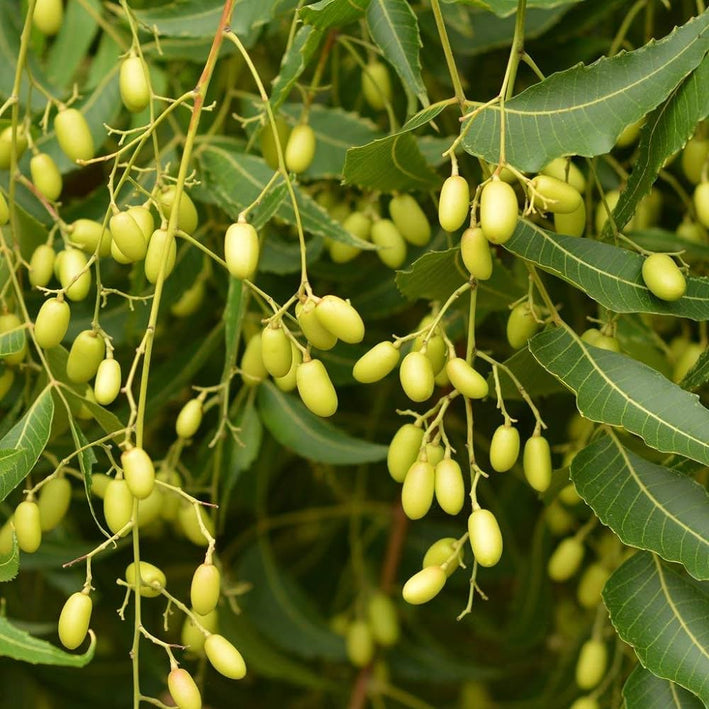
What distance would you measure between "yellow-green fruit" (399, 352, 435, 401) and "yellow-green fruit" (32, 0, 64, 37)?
1.73 feet

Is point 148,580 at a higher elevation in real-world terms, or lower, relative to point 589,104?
lower

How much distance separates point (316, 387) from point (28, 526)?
25 cm

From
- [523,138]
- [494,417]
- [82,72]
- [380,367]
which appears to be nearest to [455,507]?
[380,367]

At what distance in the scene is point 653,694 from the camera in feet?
2.75

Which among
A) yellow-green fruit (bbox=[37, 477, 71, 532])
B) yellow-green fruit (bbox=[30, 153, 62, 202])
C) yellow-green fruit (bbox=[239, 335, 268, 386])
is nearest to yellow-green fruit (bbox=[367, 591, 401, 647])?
yellow-green fruit (bbox=[239, 335, 268, 386])

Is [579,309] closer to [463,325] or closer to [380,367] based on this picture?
[463,325]

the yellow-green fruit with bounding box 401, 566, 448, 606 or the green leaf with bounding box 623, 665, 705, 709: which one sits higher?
the yellow-green fruit with bounding box 401, 566, 448, 606

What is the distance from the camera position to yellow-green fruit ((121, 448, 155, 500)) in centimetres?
71

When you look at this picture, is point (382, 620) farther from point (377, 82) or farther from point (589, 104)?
point (589, 104)

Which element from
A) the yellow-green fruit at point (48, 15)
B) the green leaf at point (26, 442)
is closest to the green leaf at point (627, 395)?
the green leaf at point (26, 442)

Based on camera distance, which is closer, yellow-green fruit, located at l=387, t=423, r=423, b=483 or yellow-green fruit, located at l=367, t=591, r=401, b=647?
yellow-green fruit, located at l=387, t=423, r=423, b=483

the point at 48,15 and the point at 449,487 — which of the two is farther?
the point at 48,15

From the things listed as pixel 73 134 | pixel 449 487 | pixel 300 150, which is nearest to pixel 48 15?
pixel 73 134

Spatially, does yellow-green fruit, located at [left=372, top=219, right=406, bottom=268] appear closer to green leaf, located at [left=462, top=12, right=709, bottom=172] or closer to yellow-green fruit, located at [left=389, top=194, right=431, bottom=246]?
yellow-green fruit, located at [left=389, top=194, right=431, bottom=246]
